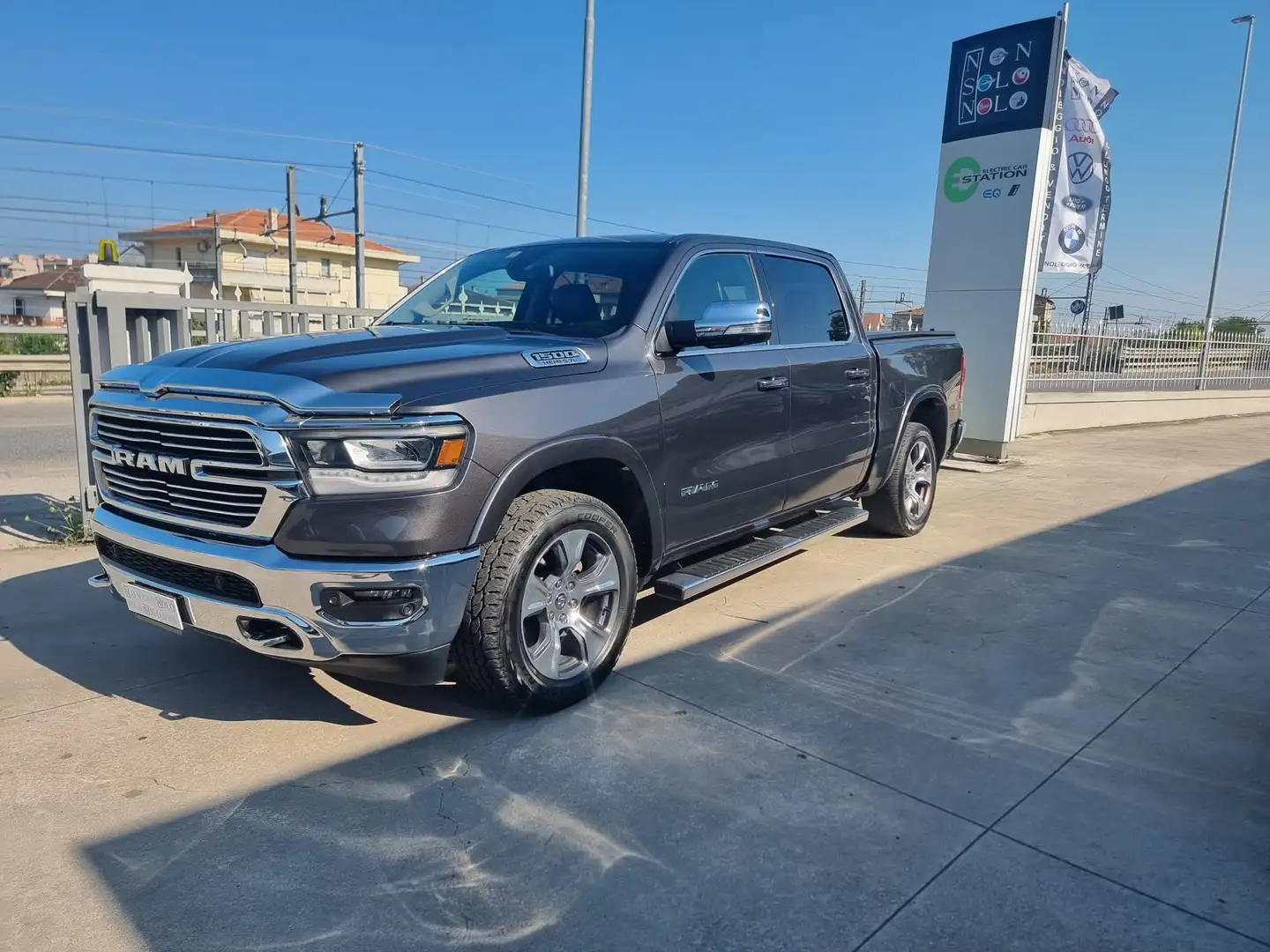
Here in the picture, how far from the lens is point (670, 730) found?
347 centimetres

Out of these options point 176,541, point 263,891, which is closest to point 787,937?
point 263,891

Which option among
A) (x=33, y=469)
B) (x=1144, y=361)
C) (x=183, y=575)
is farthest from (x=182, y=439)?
(x=1144, y=361)

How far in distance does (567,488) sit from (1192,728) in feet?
9.03

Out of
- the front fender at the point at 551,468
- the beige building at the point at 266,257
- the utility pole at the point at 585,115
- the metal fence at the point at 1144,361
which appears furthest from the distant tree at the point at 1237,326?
the beige building at the point at 266,257

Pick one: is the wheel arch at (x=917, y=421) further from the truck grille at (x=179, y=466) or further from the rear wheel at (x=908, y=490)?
the truck grille at (x=179, y=466)

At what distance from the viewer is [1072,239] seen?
40.0 feet

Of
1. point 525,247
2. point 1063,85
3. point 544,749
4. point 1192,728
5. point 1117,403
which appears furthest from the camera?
point 1117,403

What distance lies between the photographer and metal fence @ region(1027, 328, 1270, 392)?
45.0ft

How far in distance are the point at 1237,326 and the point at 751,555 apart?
2315 centimetres

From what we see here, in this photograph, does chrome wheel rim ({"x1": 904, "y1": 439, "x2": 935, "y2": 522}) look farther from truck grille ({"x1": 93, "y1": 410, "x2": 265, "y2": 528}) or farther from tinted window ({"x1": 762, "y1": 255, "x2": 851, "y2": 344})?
truck grille ({"x1": 93, "y1": 410, "x2": 265, "y2": 528})

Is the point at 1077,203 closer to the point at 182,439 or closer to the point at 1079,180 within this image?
the point at 1079,180

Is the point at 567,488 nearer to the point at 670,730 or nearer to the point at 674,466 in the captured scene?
the point at 674,466

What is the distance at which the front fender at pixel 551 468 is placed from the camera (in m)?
3.17

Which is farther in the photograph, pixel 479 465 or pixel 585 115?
pixel 585 115
